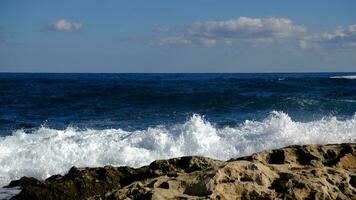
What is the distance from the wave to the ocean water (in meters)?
0.02

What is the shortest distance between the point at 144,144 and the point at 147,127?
14.2 feet

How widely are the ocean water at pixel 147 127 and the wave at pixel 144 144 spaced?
0.9 inches

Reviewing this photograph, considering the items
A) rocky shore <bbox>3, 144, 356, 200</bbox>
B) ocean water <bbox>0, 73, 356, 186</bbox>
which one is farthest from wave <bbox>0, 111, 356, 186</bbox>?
rocky shore <bbox>3, 144, 356, 200</bbox>

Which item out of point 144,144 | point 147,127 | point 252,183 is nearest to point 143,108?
point 147,127

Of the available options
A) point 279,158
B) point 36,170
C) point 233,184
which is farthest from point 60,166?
point 233,184

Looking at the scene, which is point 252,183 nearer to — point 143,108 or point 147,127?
point 147,127

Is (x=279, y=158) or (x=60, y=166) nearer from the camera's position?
(x=279, y=158)

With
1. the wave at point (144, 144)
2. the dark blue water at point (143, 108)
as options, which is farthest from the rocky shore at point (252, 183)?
the dark blue water at point (143, 108)

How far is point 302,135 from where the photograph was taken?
13.0m

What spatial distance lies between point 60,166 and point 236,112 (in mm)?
11270

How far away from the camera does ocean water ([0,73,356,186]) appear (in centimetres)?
1140

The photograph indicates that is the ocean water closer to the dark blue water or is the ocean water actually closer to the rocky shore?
the dark blue water

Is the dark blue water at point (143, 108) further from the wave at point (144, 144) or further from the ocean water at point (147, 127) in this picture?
the wave at point (144, 144)

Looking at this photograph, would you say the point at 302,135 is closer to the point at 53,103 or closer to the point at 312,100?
the point at 312,100
